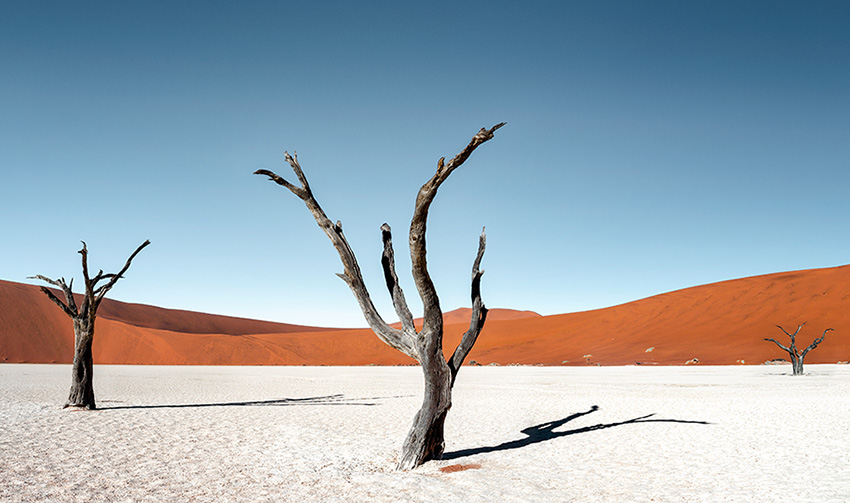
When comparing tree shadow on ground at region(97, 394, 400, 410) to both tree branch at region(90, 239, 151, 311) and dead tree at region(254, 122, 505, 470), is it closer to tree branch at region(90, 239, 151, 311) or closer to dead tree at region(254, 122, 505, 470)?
tree branch at region(90, 239, 151, 311)

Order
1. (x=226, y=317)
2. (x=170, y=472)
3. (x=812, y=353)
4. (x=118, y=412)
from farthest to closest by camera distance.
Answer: (x=226, y=317), (x=812, y=353), (x=118, y=412), (x=170, y=472)

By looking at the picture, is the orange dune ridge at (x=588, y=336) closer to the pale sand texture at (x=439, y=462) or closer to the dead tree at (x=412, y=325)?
the pale sand texture at (x=439, y=462)

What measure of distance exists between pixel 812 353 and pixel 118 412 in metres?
42.4

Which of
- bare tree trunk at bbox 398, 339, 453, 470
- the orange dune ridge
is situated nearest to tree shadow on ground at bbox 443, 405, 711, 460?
bare tree trunk at bbox 398, 339, 453, 470

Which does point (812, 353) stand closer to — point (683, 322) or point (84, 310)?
point (683, 322)

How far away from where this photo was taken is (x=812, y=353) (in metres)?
39.3

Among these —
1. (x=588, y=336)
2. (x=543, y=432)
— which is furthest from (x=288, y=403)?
(x=588, y=336)

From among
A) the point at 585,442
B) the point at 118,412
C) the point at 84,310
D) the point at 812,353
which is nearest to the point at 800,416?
the point at 585,442

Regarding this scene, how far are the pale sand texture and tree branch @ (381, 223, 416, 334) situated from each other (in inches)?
76.9

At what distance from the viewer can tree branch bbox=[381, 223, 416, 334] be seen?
25.8ft

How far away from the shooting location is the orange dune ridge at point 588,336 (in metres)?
43.7

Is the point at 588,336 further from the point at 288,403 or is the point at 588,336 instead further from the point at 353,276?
the point at 353,276

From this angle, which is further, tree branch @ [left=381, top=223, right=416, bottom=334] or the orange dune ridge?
the orange dune ridge

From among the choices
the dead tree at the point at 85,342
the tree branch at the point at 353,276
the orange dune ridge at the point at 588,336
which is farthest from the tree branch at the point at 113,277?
the orange dune ridge at the point at 588,336
